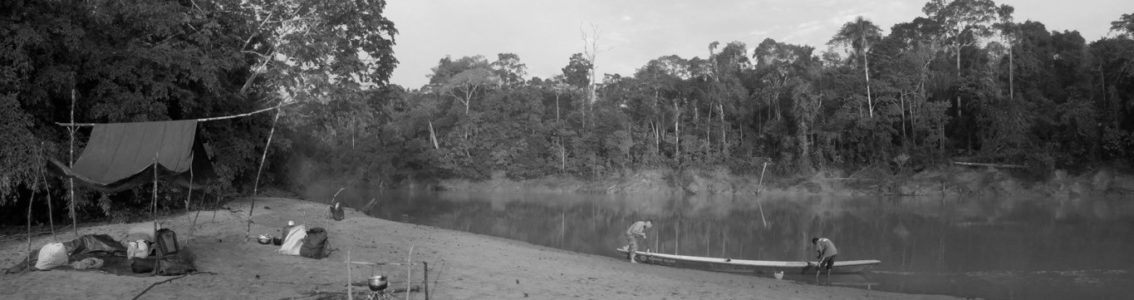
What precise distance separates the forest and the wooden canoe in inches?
323

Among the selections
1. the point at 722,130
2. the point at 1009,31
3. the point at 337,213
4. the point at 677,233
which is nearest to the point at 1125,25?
the point at 1009,31

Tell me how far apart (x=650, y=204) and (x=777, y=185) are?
A: 1230cm

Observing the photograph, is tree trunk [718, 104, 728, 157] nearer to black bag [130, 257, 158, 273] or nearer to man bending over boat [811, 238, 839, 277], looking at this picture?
man bending over boat [811, 238, 839, 277]

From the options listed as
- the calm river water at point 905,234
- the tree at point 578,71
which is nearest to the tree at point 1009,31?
the calm river water at point 905,234

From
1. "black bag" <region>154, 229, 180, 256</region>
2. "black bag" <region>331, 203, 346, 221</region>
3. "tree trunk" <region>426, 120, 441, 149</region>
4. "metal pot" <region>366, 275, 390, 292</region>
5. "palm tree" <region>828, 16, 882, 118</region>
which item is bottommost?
"black bag" <region>331, 203, 346, 221</region>

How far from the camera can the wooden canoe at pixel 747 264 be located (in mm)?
12891

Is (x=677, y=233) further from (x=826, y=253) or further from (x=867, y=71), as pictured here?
(x=867, y=71)

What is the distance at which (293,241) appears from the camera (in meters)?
10.4

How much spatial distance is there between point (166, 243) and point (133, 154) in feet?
5.80

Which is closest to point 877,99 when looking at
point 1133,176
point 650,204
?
point 1133,176

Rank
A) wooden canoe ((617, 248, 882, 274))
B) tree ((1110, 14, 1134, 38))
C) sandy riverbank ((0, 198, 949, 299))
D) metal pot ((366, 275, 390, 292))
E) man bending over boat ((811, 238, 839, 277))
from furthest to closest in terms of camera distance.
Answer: tree ((1110, 14, 1134, 38)), wooden canoe ((617, 248, 882, 274)), man bending over boat ((811, 238, 839, 277)), sandy riverbank ((0, 198, 949, 299)), metal pot ((366, 275, 390, 292))

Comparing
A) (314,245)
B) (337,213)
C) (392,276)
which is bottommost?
(392,276)

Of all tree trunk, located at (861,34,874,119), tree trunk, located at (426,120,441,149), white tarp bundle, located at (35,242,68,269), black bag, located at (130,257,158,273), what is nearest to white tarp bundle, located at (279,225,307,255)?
black bag, located at (130,257,158,273)

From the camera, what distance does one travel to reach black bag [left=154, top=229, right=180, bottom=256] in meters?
8.38
